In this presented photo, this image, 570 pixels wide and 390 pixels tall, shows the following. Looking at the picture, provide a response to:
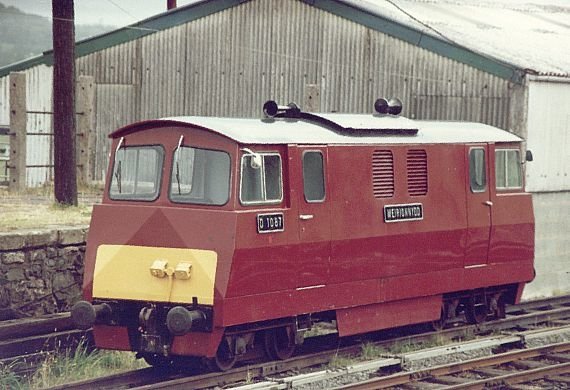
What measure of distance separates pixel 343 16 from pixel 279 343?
35.5 feet

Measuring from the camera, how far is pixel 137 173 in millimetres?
12898

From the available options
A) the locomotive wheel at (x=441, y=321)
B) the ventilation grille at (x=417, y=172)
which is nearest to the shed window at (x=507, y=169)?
the ventilation grille at (x=417, y=172)

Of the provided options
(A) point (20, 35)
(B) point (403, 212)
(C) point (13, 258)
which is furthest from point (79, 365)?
(A) point (20, 35)

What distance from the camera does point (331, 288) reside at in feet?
43.5

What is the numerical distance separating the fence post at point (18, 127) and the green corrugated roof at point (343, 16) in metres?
5.49

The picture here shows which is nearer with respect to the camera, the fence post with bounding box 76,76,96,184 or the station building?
the station building

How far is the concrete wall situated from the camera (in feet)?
47.1

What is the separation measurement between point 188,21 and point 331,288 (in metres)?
12.8

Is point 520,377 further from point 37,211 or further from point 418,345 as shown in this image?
point 37,211

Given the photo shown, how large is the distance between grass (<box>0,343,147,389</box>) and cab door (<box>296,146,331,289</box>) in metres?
2.37

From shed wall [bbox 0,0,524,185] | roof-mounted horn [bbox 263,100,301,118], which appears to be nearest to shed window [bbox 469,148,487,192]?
roof-mounted horn [bbox 263,100,301,118]

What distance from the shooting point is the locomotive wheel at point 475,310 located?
53.0ft

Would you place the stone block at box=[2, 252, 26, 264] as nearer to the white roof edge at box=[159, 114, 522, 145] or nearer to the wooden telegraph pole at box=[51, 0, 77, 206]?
the white roof edge at box=[159, 114, 522, 145]

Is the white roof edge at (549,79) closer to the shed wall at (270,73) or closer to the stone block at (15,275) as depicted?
the shed wall at (270,73)
